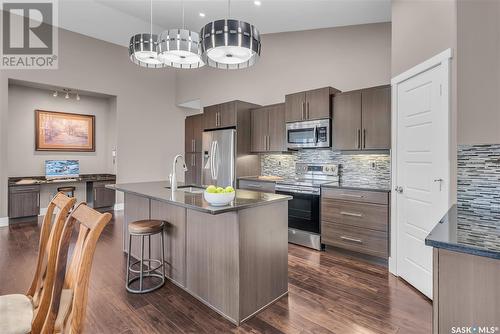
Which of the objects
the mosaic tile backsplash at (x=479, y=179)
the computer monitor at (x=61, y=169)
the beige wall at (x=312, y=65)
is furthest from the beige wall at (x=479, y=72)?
the computer monitor at (x=61, y=169)

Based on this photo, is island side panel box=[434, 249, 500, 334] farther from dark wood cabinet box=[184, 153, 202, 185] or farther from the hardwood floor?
dark wood cabinet box=[184, 153, 202, 185]

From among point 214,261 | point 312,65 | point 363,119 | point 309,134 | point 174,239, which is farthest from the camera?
point 312,65

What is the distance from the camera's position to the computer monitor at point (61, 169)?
5.76 m

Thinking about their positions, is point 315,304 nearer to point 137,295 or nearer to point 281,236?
point 281,236

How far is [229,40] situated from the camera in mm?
2133

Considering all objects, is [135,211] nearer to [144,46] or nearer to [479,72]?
[144,46]

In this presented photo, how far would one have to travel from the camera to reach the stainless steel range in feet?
12.4

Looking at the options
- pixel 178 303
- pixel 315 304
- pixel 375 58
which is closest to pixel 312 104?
pixel 375 58

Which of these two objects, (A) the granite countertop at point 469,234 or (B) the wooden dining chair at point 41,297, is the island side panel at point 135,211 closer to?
(B) the wooden dining chair at point 41,297

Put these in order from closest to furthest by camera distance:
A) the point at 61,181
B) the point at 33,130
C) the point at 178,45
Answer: the point at 178,45
the point at 61,181
the point at 33,130

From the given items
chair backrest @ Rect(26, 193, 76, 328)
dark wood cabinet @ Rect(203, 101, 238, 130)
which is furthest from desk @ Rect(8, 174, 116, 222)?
chair backrest @ Rect(26, 193, 76, 328)

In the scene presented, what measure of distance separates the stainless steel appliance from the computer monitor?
5.00m

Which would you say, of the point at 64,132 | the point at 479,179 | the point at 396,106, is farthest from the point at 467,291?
the point at 64,132

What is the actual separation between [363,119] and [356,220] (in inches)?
52.8
